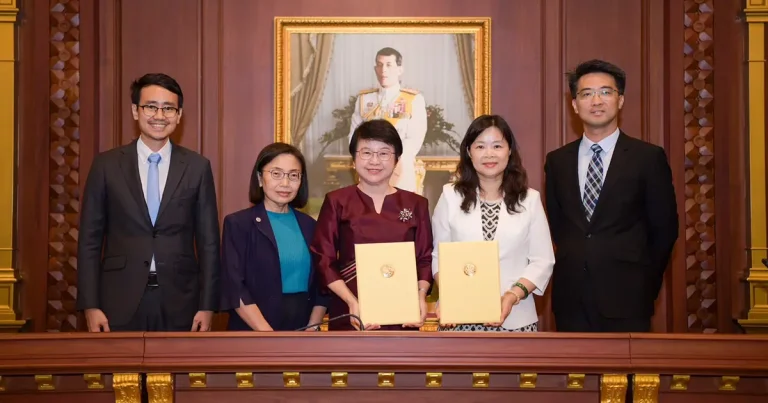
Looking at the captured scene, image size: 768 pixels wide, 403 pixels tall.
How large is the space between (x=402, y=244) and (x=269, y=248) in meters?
0.73

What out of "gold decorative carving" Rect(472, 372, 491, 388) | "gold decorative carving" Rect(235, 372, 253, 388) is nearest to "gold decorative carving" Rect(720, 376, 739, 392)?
"gold decorative carving" Rect(472, 372, 491, 388)

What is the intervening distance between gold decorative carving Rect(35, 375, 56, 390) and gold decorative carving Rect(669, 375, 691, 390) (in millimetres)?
1640

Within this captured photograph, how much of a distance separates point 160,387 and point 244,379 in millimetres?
218

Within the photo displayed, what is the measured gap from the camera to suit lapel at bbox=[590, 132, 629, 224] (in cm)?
308

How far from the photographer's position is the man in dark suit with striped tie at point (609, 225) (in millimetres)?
3047

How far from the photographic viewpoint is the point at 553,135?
15.0 feet

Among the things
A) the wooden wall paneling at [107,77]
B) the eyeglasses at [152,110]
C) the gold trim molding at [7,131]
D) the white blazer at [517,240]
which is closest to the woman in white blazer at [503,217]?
the white blazer at [517,240]

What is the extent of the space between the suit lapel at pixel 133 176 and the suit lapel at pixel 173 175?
0.06 m

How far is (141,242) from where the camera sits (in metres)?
3.20

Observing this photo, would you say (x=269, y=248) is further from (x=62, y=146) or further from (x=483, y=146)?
(x=62, y=146)

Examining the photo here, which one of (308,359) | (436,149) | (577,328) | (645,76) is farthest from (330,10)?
(308,359)

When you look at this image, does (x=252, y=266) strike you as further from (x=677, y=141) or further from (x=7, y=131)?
(x=677, y=141)

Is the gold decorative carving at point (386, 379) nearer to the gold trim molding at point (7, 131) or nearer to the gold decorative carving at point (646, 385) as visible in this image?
the gold decorative carving at point (646, 385)

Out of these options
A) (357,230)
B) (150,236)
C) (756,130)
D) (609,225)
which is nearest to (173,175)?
(150,236)
